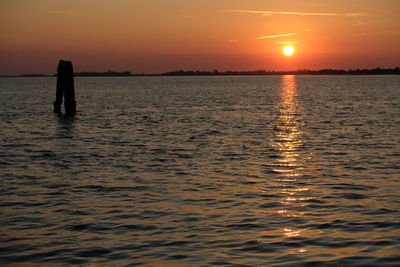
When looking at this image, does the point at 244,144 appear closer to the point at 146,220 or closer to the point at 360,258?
the point at 146,220

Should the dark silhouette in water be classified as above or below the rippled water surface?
above

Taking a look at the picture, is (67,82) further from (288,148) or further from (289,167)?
(289,167)

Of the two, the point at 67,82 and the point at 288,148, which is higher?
the point at 67,82

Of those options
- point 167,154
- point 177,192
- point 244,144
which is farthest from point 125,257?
point 244,144

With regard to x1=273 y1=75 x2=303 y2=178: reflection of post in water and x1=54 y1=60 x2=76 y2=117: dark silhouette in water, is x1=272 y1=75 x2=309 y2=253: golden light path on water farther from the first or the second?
x1=54 y1=60 x2=76 y2=117: dark silhouette in water

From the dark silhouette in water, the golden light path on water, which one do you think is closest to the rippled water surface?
the golden light path on water

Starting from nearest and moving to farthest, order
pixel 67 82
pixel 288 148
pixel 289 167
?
1. pixel 289 167
2. pixel 288 148
3. pixel 67 82

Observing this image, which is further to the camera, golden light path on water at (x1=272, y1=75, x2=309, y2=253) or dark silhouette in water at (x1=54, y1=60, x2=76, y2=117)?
dark silhouette in water at (x1=54, y1=60, x2=76, y2=117)

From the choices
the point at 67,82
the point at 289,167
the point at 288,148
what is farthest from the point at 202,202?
the point at 67,82

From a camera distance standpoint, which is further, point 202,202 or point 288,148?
point 288,148

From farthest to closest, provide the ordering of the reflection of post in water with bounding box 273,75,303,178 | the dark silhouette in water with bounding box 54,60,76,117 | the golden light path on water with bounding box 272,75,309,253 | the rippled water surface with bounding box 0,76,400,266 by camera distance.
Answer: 1. the dark silhouette in water with bounding box 54,60,76,117
2. the reflection of post in water with bounding box 273,75,303,178
3. the golden light path on water with bounding box 272,75,309,253
4. the rippled water surface with bounding box 0,76,400,266

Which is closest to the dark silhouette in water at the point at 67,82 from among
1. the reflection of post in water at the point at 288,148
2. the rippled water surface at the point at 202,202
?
the rippled water surface at the point at 202,202

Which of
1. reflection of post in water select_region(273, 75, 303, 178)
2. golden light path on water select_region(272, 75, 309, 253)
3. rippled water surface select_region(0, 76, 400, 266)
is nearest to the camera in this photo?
rippled water surface select_region(0, 76, 400, 266)

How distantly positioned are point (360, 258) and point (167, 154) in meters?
13.5
